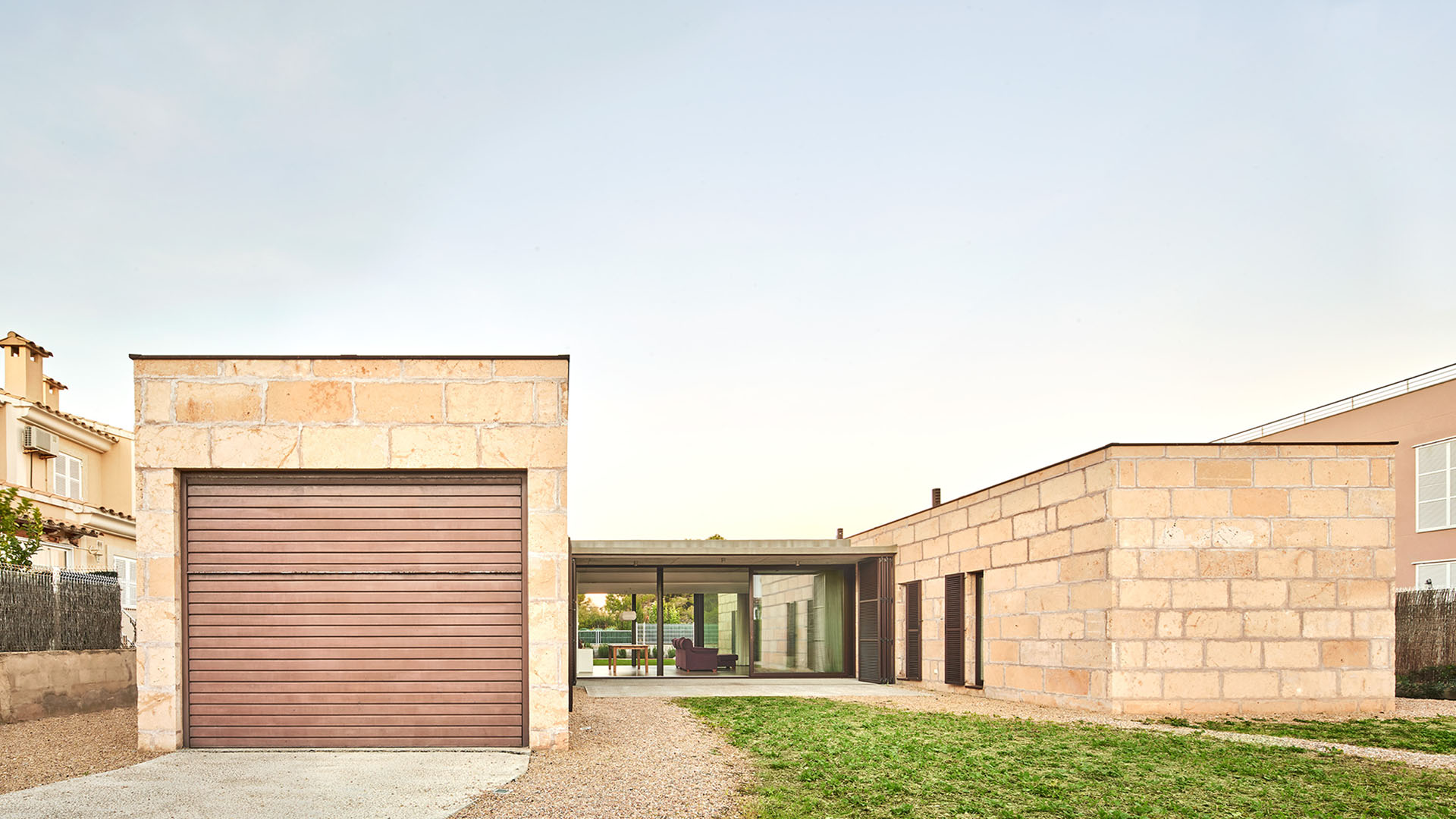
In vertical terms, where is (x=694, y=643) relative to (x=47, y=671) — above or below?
below

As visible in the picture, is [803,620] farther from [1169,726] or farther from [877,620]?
[1169,726]

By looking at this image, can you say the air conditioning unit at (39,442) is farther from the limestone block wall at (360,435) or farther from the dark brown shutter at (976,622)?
the dark brown shutter at (976,622)

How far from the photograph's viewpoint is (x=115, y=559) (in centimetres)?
2662

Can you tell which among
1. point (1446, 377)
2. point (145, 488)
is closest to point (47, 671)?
point (145, 488)

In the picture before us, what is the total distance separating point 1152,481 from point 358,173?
12.0 meters

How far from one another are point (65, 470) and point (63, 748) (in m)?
20.3

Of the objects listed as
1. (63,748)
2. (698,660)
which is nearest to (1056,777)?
(63,748)

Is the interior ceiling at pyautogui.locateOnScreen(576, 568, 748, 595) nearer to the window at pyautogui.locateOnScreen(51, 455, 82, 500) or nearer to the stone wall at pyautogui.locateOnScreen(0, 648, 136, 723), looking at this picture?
the stone wall at pyautogui.locateOnScreen(0, 648, 136, 723)

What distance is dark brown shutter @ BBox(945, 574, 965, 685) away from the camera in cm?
1708

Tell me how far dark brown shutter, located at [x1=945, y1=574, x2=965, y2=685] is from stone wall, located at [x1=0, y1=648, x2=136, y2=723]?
12.8 metres

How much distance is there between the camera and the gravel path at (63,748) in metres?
7.48

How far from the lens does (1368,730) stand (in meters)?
10.4

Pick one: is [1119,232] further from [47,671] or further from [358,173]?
[47,671]

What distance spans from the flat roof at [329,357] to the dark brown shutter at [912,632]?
1220cm
